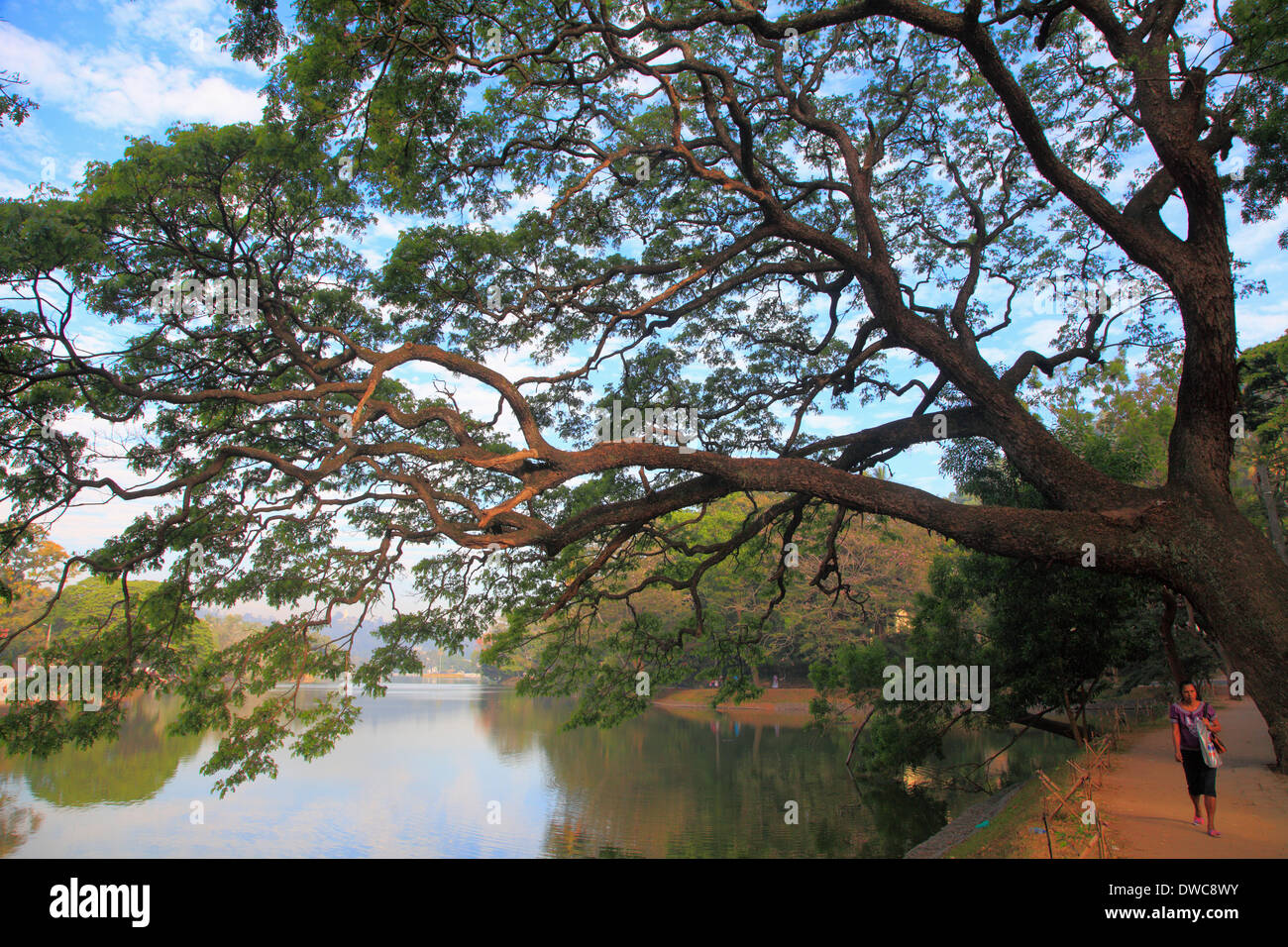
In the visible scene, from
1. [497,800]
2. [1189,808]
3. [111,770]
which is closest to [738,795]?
[497,800]

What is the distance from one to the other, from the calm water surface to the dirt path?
4553mm

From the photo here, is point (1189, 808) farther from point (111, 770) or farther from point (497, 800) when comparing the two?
point (111, 770)

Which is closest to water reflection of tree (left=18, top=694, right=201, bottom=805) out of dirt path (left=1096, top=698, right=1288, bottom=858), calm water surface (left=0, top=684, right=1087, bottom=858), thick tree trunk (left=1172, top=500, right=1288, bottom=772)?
calm water surface (left=0, top=684, right=1087, bottom=858)

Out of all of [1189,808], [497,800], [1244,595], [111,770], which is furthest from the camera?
[111,770]

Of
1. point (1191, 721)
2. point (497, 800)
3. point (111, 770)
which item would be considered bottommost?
point (111, 770)

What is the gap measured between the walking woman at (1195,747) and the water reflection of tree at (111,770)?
15788mm

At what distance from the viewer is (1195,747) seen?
592cm

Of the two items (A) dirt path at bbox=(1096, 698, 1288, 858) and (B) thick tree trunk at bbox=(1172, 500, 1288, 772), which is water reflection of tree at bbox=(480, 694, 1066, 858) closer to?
(A) dirt path at bbox=(1096, 698, 1288, 858)

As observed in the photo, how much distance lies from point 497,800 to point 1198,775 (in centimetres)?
1346

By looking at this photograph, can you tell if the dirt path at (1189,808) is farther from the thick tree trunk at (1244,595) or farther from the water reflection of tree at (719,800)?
the water reflection of tree at (719,800)

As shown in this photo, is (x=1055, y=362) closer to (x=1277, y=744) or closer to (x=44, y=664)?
(x=1277, y=744)

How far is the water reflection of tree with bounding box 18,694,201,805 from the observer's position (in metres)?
16.8

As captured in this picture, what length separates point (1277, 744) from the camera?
220 inches

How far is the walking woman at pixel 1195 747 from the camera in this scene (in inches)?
228
